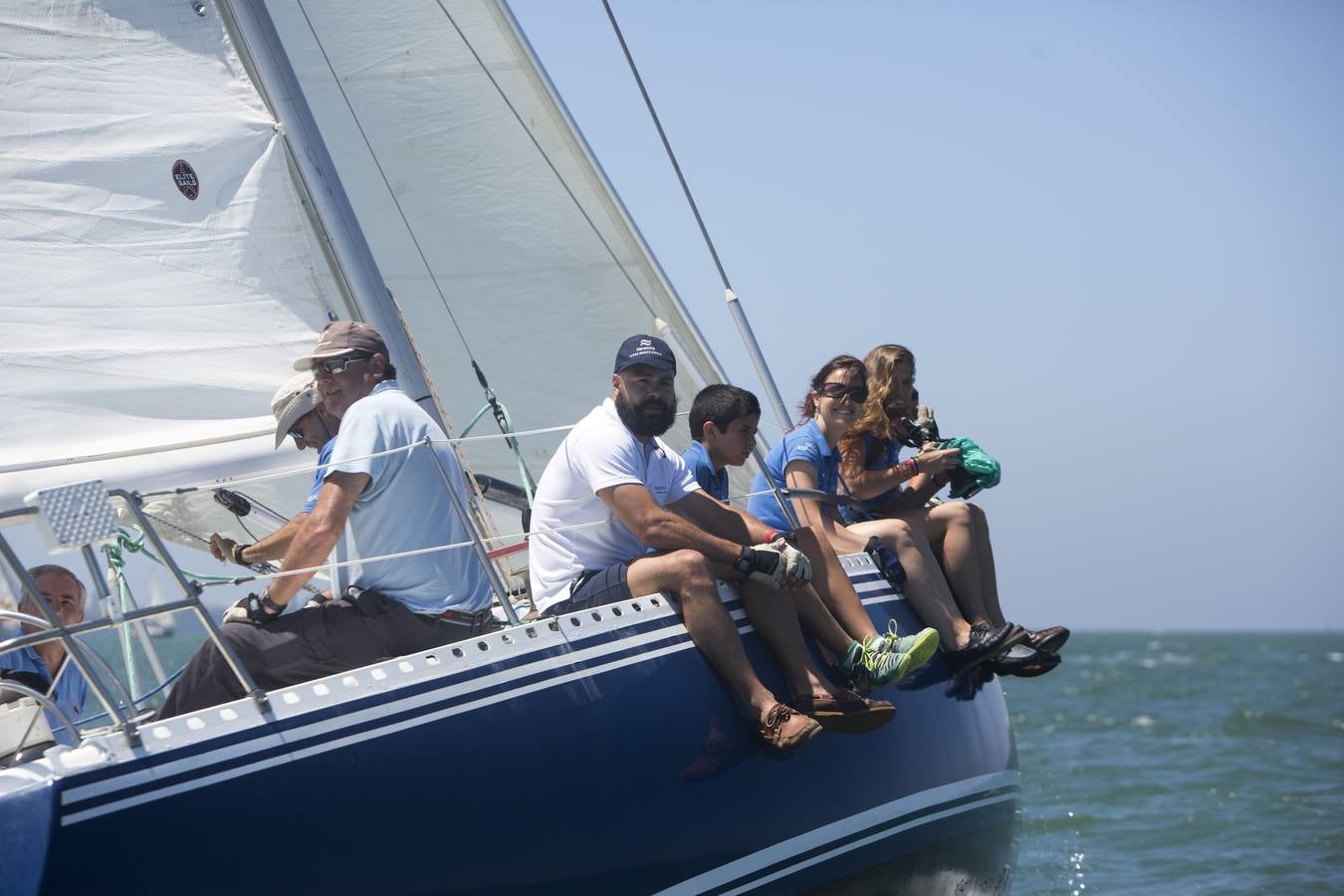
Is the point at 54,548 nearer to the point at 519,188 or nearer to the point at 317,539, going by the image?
the point at 317,539

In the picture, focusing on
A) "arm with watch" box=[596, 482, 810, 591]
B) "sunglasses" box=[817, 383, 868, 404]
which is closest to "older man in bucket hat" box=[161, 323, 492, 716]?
"arm with watch" box=[596, 482, 810, 591]

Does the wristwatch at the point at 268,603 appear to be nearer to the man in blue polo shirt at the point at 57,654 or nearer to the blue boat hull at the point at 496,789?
the blue boat hull at the point at 496,789

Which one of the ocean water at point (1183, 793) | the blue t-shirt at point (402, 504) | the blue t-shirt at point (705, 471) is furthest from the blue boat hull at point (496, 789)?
the ocean water at point (1183, 793)

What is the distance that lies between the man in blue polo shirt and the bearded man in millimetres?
1524

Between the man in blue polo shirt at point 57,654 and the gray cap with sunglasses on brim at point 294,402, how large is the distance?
906mm

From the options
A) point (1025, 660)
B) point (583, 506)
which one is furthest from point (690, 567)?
point (1025, 660)

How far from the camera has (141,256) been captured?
572cm

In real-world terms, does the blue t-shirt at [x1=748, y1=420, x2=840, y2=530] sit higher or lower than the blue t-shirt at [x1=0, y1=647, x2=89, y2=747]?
lower

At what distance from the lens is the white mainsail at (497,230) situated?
25.3ft

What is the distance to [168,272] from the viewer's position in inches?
227

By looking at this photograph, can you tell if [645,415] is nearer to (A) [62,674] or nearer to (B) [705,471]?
(B) [705,471]

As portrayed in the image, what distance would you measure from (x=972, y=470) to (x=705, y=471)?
1.43 m

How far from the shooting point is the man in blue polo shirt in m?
5.04

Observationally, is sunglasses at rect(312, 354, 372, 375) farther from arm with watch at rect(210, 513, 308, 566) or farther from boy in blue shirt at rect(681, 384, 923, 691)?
boy in blue shirt at rect(681, 384, 923, 691)
